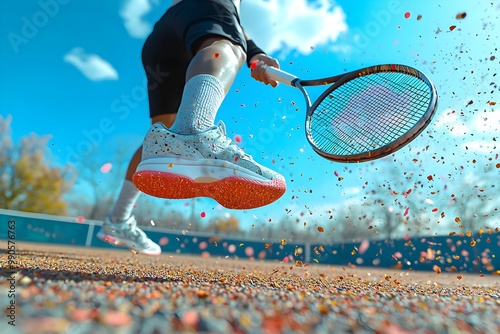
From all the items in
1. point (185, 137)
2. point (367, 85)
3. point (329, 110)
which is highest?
point (367, 85)

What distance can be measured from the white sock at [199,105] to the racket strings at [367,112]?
57 cm

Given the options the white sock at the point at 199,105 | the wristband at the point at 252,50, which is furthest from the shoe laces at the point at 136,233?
the wristband at the point at 252,50

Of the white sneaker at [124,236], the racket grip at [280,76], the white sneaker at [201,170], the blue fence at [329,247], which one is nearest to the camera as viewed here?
the white sneaker at [201,170]

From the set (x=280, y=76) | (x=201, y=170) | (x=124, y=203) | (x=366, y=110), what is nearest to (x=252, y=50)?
(x=280, y=76)

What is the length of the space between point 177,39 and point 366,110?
44.9 inches

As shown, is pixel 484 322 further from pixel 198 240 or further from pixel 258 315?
pixel 198 240

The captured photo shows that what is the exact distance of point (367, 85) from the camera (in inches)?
83.0

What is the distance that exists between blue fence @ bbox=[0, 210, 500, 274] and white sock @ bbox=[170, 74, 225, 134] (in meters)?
7.59

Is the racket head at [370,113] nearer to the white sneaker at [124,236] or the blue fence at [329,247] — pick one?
the white sneaker at [124,236]

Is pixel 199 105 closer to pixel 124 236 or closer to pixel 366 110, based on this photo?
pixel 366 110

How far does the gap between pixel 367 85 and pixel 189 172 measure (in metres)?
1.18

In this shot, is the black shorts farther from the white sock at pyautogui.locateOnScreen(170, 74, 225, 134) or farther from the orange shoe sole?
the orange shoe sole

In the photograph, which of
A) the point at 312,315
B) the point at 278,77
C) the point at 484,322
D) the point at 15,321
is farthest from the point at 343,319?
the point at 278,77

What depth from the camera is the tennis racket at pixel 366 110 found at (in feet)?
5.54
